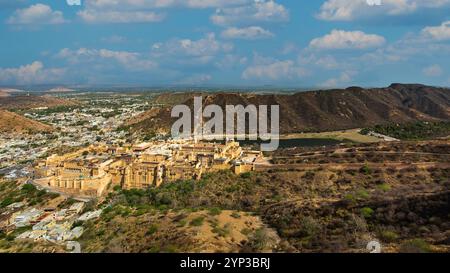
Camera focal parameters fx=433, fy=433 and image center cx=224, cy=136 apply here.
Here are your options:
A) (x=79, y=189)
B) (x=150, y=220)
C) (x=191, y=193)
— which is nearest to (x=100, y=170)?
(x=79, y=189)

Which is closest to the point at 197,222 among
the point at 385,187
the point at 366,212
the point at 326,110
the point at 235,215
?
the point at 235,215

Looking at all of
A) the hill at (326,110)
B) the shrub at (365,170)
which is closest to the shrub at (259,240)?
the shrub at (365,170)

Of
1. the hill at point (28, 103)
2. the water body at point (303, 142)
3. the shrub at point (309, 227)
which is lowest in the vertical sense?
the water body at point (303, 142)

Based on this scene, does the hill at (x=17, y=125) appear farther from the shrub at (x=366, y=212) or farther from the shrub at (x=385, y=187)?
the shrub at (x=366, y=212)

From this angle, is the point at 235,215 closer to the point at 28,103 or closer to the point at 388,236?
the point at 388,236

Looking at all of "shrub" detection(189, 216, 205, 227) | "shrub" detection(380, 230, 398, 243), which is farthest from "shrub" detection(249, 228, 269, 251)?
"shrub" detection(380, 230, 398, 243)

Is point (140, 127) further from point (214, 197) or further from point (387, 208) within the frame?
point (387, 208)
